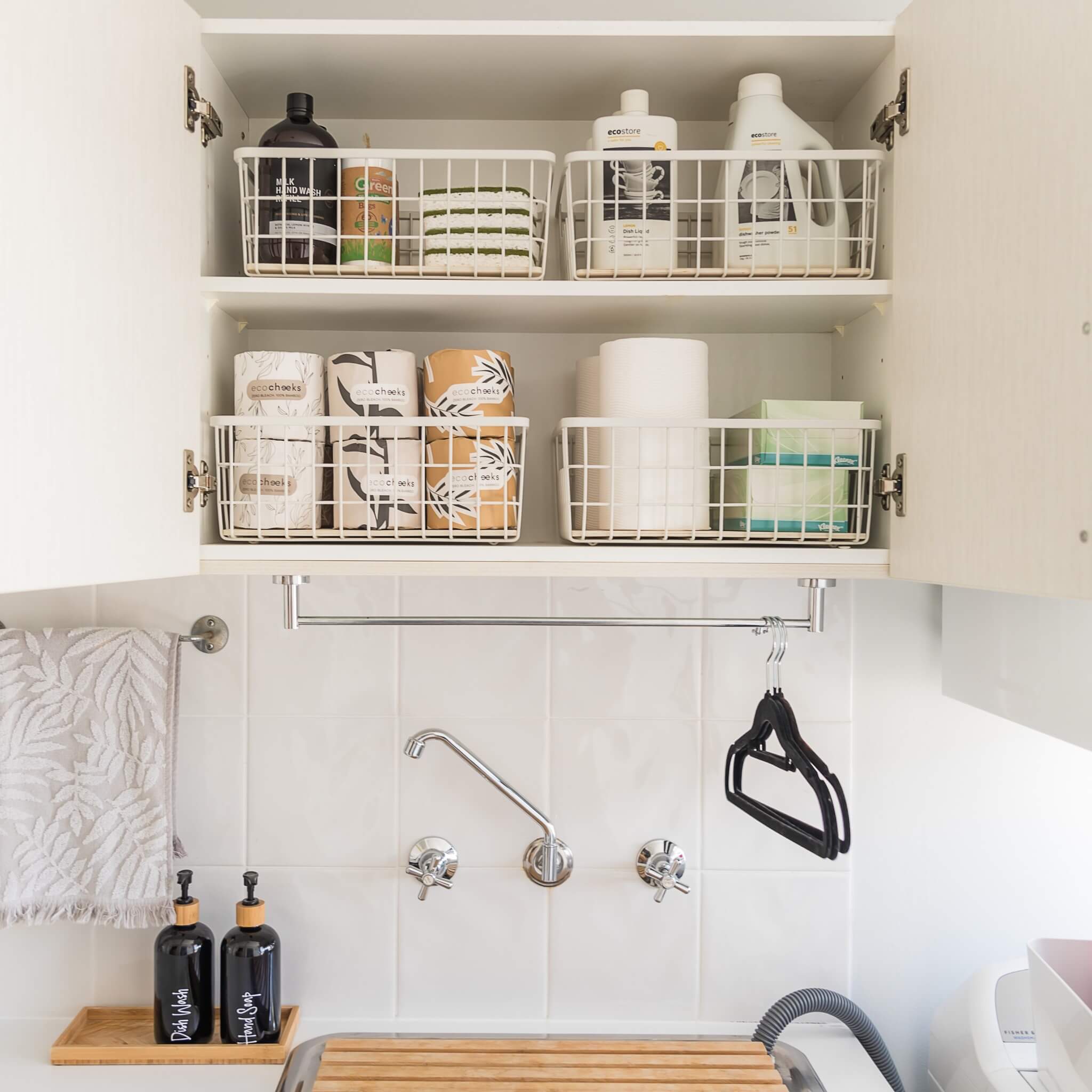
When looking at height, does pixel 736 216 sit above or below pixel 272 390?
above

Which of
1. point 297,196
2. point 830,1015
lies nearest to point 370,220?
point 297,196

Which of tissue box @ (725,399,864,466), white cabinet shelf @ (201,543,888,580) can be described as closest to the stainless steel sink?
white cabinet shelf @ (201,543,888,580)

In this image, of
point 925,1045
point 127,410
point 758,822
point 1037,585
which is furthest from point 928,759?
point 127,410

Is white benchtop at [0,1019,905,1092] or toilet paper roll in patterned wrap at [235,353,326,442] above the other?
toilet paper roll in patterned wrap at [235,353,326,442]

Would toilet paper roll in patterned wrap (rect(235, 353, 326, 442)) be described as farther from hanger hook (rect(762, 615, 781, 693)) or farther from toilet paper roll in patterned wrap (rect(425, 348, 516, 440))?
hanger hook (rect(762, 615, 781, 693))

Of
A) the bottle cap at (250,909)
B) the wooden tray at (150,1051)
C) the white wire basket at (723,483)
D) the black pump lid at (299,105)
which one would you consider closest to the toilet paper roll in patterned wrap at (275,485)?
the white wire basket at (723,483)

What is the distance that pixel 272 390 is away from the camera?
921 mm

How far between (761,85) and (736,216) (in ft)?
0.51

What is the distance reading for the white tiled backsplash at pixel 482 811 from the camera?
3.91 ft

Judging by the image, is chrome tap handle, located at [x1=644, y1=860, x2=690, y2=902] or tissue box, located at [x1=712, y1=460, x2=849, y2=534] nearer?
tissue box, located at [x1=712, y1=460, x2=849, y2=534]

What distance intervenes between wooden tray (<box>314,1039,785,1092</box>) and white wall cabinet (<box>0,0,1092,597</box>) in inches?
24.2

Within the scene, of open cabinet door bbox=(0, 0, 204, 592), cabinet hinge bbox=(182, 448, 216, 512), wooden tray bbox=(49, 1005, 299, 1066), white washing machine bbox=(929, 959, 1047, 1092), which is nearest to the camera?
open cabinet door bbox=(0, 0, 204, 592)

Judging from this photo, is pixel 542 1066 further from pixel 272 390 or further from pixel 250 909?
pixel 272 390

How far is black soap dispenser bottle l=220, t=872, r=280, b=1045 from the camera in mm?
1103
